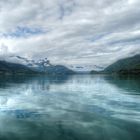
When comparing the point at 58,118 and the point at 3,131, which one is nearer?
the point at 3,131

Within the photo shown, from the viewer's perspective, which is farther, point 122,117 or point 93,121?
point 122,117

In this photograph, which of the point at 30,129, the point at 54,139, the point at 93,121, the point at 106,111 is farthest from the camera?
the point at 106,111

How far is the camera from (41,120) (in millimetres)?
25938

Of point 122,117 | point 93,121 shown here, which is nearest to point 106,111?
point 122,117

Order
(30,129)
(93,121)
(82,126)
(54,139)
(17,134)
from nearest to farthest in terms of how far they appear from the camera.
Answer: (54,139) → (17,134) → (30,129) → (82,126) → (93,121)

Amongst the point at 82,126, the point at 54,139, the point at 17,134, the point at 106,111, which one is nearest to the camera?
the point at 54,139

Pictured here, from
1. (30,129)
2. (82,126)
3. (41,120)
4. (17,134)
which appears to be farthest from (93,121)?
(17,134)

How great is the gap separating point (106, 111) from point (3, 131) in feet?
53.9

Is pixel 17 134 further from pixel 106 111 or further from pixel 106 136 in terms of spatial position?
pixel 106 111

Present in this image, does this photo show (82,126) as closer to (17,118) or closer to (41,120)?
(41,120)

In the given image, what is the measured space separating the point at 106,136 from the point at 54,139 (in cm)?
504

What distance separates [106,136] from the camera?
2019 cm

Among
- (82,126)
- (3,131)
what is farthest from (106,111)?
(3,131)

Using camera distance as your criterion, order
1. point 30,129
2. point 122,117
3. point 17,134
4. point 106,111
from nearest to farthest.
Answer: point 17,134
point 30,129
point 122,117
point 106,111
